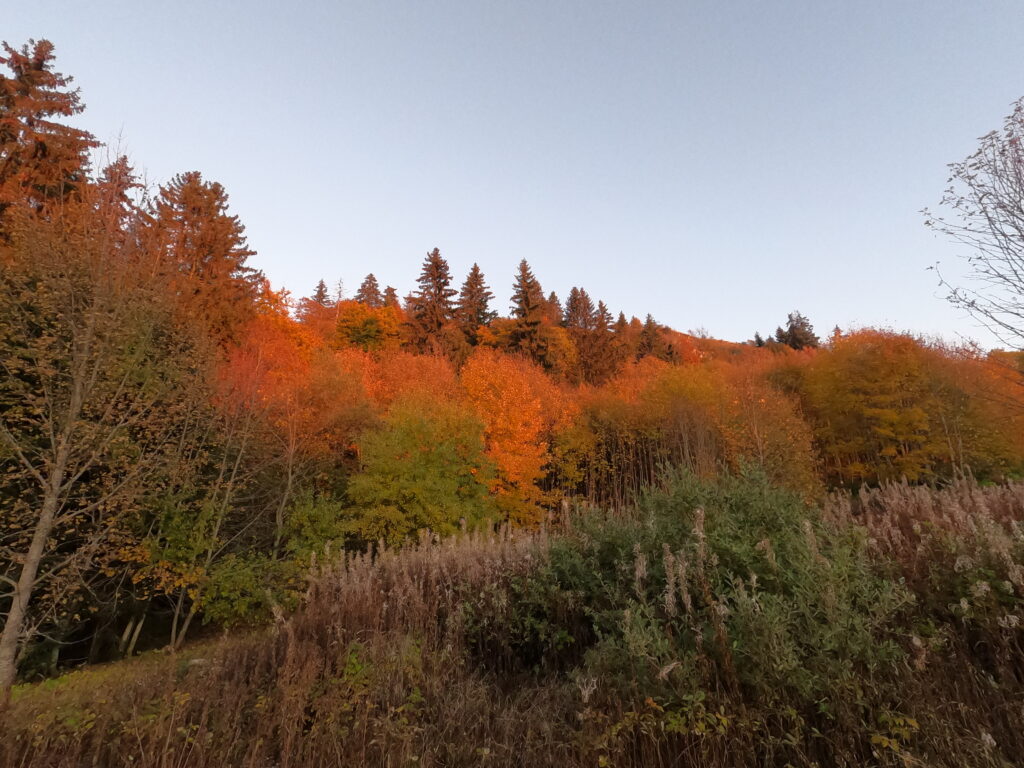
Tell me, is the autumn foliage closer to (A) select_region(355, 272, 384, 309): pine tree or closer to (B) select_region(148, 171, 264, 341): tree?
(B) select_region(148, 171, 264, 341): tree

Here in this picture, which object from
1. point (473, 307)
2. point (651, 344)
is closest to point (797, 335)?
point (651, 344)

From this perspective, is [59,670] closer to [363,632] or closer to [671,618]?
[363,632]

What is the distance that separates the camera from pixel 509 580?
5801mm

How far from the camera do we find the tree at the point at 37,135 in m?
15.2

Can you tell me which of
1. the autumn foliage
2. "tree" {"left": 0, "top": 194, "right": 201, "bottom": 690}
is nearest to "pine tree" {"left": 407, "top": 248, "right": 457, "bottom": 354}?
the autumn foliage

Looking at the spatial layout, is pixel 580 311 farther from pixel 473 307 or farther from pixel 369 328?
pixel 369 328

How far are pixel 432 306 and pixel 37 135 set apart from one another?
27131 mm

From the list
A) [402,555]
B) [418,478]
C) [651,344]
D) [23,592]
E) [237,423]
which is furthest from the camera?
[651,344]

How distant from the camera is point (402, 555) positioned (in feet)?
23.2

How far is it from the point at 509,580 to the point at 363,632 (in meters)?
1.79

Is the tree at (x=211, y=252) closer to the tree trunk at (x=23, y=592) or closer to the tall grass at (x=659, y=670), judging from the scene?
the tree trunk at (x=23, y=592)

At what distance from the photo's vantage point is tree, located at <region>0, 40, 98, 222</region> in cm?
1523

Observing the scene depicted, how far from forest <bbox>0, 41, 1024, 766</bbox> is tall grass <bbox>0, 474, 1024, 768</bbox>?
0.11 ft

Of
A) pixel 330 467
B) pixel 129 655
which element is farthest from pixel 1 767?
pixel 330 467
